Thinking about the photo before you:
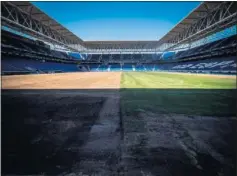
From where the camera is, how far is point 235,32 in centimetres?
2808

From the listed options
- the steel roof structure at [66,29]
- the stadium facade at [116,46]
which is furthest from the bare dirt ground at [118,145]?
the stadium facade at [116,46]

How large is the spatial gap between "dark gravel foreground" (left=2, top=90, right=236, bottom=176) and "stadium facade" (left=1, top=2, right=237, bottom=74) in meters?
24.5

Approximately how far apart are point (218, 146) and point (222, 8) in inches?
1093

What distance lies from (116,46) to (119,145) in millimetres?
56216

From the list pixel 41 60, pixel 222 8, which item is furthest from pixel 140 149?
pixel 41 60

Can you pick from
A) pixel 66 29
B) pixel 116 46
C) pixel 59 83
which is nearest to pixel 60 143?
pixel 59 83

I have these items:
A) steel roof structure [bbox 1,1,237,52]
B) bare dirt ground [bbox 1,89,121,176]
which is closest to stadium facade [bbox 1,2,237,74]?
steel roof structure [bbox 1,1,237,52]

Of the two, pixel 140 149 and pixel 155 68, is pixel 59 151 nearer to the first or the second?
pixel 140 149

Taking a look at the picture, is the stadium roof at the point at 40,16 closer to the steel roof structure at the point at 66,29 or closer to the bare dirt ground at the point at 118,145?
the steel roof structure at the point at 66,29

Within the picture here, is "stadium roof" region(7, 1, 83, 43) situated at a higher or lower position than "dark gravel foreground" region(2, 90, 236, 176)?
higher

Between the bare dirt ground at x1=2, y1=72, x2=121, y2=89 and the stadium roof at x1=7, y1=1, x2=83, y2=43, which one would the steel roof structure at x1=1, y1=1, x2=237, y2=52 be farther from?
the bare dirt ground at x1=2, y1=72, x2=121, y2=89

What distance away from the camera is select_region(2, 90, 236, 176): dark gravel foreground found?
183 centimetres

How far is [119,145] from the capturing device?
2.40m

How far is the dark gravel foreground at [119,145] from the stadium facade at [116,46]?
24503mm
